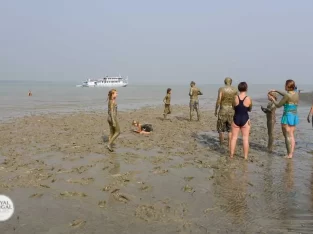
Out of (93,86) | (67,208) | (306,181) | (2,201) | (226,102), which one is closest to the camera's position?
(67,208)

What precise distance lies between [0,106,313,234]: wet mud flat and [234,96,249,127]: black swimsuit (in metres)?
1.03

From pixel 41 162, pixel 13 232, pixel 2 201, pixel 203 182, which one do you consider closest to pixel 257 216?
pixel 203 182

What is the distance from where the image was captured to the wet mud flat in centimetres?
413

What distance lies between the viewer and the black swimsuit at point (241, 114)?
Answer: 297 inches

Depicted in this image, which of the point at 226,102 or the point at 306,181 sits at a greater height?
the point at 226,102

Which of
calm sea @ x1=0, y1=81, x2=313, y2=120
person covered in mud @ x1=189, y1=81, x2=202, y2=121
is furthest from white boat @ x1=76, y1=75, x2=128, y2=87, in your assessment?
person covered in mud @ x1=189, y1=81, x2=202, y2=121

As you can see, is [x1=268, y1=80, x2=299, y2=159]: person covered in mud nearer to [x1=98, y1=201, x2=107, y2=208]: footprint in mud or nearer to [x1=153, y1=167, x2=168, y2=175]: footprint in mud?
[x1=153, y1=167, x2=168, y2=175]: footprint in mud

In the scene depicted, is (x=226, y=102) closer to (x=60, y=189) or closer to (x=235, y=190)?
(x=235, y=190)

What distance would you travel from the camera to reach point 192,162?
7.65 m

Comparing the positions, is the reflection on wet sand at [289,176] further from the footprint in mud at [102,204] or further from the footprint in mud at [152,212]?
the footprint in mud at [102,204]

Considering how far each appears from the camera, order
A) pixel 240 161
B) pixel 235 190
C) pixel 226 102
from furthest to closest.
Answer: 1. pixel 226 102
2. pixel 240 161
3. pixel 235 190

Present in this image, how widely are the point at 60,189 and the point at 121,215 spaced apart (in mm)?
1741
